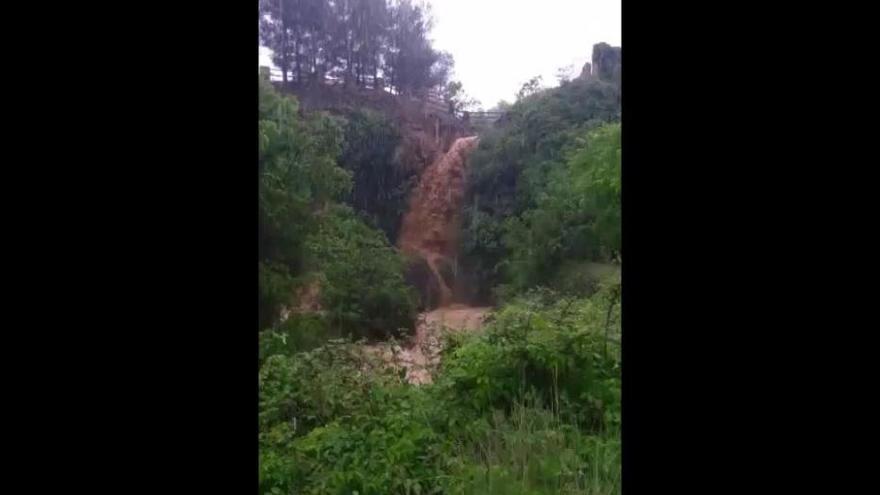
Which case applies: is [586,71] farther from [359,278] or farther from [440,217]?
[359,278]

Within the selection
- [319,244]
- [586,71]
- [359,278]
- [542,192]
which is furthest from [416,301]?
[586,71]

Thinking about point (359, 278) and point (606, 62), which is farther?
point (359, 278)

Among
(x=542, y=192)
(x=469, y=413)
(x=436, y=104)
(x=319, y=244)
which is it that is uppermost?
(x=436, y=104)

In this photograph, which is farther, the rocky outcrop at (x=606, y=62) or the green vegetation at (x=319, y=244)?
the green vegetation at (x=319, y=244)

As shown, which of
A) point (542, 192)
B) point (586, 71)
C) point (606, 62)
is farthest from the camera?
point (542, 192)

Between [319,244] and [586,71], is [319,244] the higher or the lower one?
the lower one

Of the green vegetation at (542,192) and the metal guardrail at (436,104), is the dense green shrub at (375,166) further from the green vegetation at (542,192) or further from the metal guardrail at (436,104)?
the green vegetation at (542,192)

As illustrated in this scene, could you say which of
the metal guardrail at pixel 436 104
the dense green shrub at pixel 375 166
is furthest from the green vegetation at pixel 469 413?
the metal guardrail at pixel 436 104

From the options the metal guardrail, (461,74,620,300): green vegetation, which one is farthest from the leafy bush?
the metal guardrail

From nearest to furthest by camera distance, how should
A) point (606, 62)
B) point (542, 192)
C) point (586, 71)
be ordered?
point (606, 62) → point (586, 71) → point (542, 192)

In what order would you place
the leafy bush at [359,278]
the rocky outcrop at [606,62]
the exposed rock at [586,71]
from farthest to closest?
the leafy bush at [359,278] → the exposed rock at [586,71] → the rocky outcrop at [606,62]
